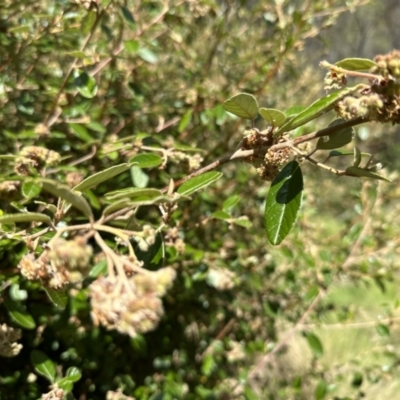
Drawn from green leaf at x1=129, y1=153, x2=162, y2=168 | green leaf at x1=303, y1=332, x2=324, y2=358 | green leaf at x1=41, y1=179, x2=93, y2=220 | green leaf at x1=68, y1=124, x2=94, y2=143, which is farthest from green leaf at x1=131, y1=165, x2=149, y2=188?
green leaf at x1=303, y1=332, x2=324, y2=358

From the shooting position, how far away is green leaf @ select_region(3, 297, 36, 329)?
1.20m

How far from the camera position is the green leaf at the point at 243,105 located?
0.92 metres

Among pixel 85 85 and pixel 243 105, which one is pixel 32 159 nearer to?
pixel 85 85

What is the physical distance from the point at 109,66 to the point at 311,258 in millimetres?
1090

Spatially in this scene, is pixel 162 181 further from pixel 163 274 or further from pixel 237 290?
pixel 163 274

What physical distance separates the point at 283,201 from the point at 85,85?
0.78 meters

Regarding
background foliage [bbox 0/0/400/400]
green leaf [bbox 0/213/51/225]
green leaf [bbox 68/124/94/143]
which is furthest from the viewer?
green leaf [bbox 68/124/94/143]

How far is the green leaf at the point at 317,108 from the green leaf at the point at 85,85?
725 mm

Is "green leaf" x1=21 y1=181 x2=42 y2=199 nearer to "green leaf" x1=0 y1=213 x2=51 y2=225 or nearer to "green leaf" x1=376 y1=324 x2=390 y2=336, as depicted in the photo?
"green leaf" x1=0 y1=213 x2=51 y2=225

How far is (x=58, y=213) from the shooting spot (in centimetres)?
88

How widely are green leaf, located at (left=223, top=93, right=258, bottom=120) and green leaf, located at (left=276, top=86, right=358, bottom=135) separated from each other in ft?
0.32

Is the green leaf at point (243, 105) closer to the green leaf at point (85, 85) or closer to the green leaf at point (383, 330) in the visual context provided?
the green leaf at point (85, 85)

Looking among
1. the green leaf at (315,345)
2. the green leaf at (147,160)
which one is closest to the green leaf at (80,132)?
the green leaf at (147,160)

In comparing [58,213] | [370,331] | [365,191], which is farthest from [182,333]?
[370,331]
